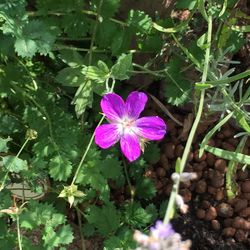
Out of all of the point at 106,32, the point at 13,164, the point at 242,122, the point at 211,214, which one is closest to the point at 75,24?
the point at 106,32

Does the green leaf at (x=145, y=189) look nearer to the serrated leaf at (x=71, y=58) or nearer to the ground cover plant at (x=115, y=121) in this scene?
the ground cover plant at (x=115, y=121)

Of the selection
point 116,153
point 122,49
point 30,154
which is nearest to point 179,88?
point 122,49

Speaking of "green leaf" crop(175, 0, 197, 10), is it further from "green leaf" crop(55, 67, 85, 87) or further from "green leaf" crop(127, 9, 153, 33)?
"green leaf" crop(55, 67, 85, 87)

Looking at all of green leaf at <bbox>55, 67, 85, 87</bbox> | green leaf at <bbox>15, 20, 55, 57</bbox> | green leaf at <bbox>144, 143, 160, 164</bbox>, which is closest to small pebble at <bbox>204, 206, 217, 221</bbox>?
green leaf at <bbox>144, 143, 160, 164</bbox>

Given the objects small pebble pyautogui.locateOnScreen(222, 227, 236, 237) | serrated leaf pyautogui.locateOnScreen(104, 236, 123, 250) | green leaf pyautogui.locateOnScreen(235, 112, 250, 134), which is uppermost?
green leaf pyautogui.locateOnScreen(235, 112, 250, 134)

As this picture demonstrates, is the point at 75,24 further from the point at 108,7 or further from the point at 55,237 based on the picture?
the point at 55,237

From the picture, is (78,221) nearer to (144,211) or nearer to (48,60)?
(144,211)

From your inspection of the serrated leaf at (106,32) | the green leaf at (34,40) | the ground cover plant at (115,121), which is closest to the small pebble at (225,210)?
the ground cover plant at (115,121)
